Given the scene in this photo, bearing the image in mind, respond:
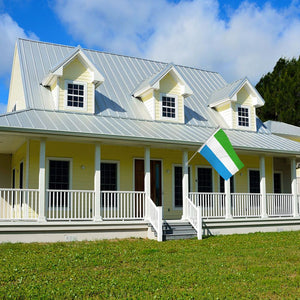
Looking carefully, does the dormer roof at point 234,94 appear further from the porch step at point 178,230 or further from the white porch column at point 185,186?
the porch step at point 178,230

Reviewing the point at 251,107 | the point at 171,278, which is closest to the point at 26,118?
the point at 171,278

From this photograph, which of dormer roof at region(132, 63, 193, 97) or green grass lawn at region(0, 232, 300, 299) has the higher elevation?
dormer roof at region(132, 63, 193, 97)

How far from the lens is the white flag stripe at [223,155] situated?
13.9 meters

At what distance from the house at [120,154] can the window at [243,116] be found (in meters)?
0.05

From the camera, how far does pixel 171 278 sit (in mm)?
A: 8648

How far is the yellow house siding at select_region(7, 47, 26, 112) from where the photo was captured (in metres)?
17.0

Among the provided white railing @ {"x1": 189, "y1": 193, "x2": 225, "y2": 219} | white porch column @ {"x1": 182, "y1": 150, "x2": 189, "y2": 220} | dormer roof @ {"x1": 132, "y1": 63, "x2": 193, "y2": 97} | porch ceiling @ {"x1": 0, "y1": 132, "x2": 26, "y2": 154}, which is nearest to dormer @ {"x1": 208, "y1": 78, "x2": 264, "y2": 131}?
dormer roof @ {"x1": 132, "y1": 63, "x2": 193, "y2": 97}

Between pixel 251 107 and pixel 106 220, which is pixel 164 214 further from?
pixel 251 107

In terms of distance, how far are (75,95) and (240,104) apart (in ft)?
26.9

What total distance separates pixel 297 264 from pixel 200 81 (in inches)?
548

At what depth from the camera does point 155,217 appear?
14.1 metres

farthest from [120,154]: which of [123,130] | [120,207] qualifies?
[120,207]

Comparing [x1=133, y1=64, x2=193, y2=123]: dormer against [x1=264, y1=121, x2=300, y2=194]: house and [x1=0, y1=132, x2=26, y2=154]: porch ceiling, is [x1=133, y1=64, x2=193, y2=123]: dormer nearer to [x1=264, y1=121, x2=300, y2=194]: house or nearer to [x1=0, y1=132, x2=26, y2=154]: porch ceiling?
[x1=0, y1=132, x2=26, y2=154]: porch ceiling

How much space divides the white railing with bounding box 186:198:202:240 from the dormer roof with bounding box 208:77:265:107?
6474mm
